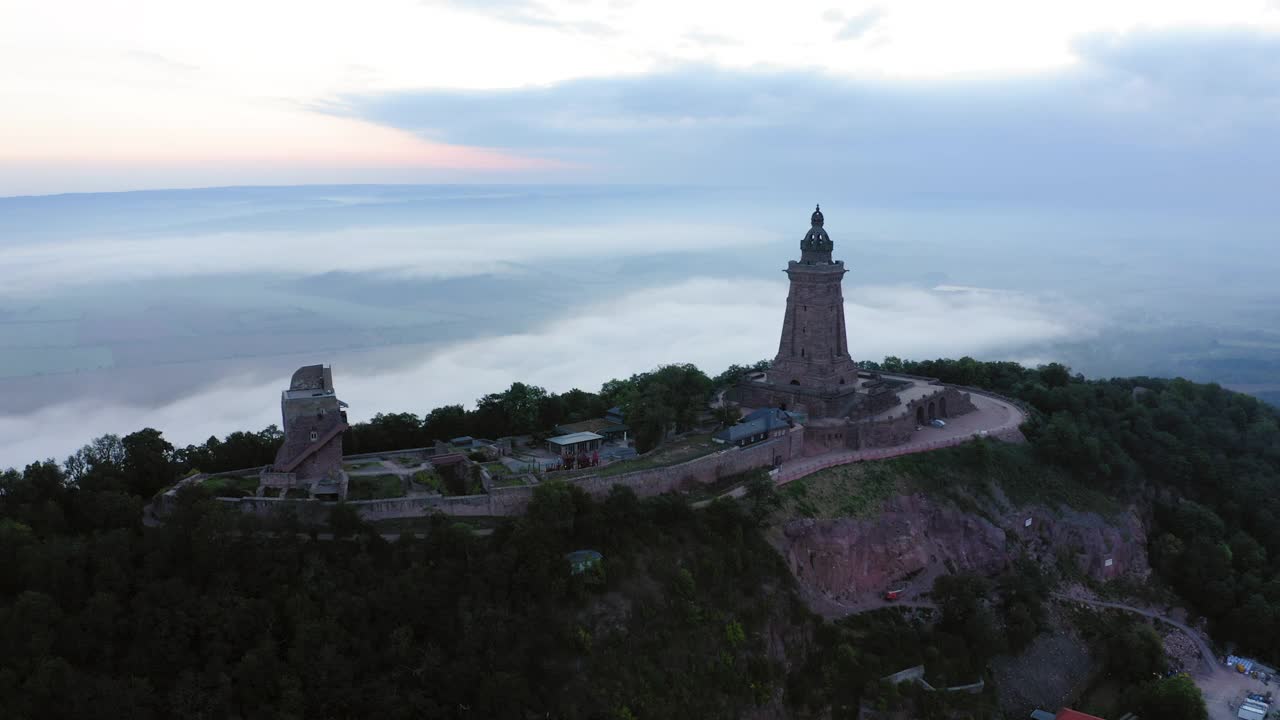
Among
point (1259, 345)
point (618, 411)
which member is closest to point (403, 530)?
point (618, 411)

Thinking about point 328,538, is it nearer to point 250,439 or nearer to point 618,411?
point 250,439

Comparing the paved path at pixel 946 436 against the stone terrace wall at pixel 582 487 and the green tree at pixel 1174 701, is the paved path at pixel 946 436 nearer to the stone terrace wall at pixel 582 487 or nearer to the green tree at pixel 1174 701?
the stone terrace wall at pixel 582 487

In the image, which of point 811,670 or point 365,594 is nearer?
point 365,594

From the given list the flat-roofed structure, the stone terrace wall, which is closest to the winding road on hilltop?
the stone terrace wall

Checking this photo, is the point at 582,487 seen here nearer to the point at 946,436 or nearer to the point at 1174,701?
the point at 946,436

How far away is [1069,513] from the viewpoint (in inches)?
1779

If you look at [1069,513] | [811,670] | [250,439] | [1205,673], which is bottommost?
[1205,673]

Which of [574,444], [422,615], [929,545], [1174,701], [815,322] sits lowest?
[1174,701]

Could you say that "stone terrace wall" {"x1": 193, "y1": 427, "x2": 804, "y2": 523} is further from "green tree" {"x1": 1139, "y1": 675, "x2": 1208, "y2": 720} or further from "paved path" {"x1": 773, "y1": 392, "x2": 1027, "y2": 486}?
"green tree" {"x1": 1139, "y1": 675, "x2": 1208, "y2": 720}

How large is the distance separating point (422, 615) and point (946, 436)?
30.5 meters

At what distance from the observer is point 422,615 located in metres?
29.9

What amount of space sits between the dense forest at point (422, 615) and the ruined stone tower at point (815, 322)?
1131 centimetres

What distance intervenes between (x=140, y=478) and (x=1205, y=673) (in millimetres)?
47877

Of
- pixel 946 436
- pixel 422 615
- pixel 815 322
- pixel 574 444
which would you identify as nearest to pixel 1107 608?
pixel 946 436
